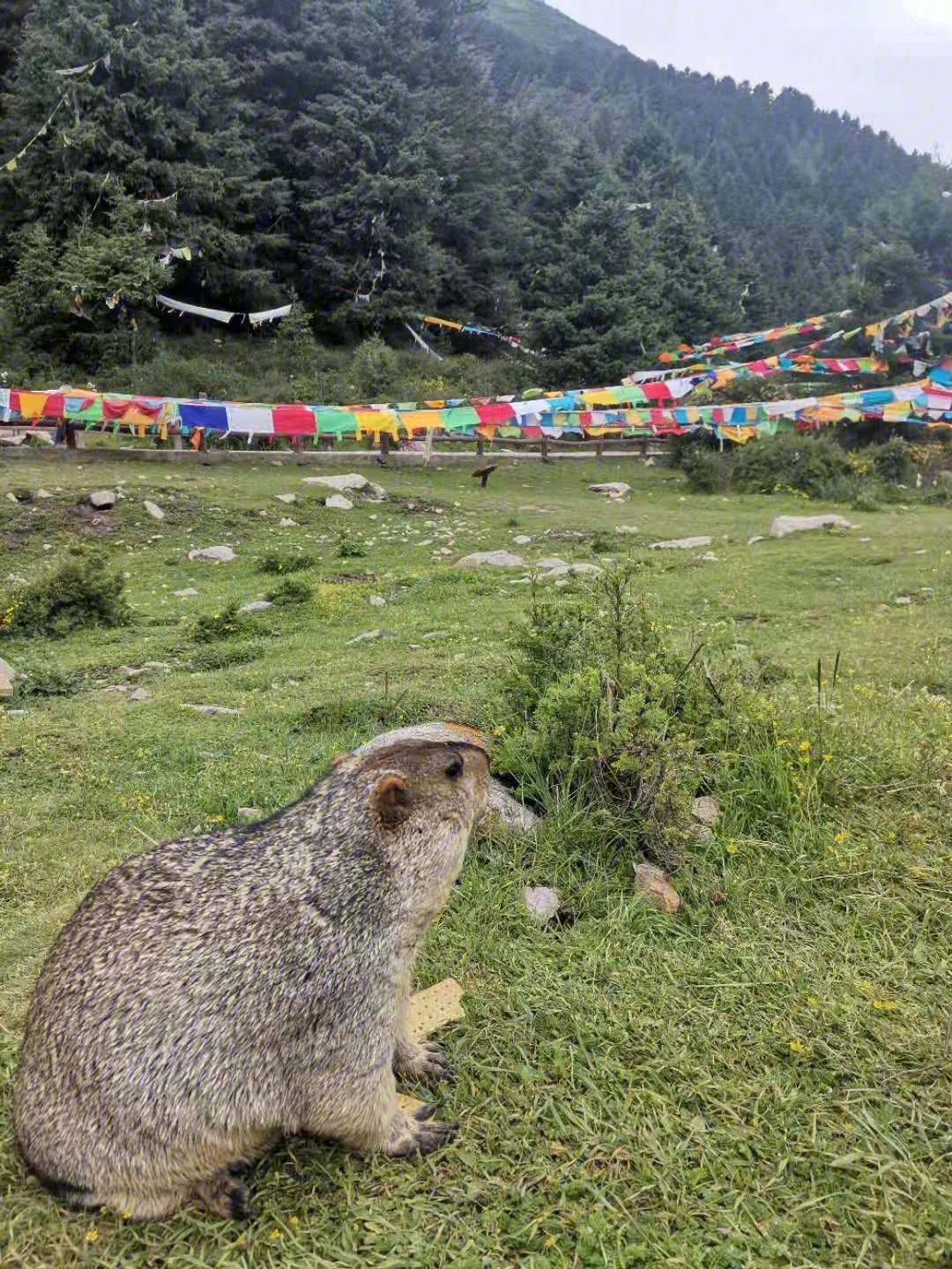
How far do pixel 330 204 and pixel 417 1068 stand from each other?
37085mm

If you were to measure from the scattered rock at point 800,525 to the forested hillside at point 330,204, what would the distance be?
1651cm

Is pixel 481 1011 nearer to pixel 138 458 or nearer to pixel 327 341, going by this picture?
pixel 138 458

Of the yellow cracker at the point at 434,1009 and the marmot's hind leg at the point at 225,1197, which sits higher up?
the yellow cracker at the point at 434,1009

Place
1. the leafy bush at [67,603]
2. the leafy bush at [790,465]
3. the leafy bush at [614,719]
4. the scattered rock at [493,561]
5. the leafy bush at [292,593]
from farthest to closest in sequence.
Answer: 1. the leafy bush at [790,465]
2. the scattered rock at [493,561]
3. the leafy bush at [292,593]
4. the leafy bush at [67,603]
5. the leafy bush at [614,719]

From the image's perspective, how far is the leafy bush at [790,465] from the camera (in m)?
21.3

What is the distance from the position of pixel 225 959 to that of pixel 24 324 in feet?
111

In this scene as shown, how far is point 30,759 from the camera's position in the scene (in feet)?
20.2

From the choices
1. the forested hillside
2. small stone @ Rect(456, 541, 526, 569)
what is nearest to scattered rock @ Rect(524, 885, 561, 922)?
small stone @ Rect(456, 541, 526, 569)

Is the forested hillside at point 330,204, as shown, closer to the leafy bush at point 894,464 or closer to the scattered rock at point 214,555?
the leafy bush at point 894,464

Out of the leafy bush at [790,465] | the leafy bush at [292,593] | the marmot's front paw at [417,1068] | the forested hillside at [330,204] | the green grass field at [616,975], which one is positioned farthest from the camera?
the forested hillside at [330,204]

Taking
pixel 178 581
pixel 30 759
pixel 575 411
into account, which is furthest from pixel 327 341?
pixel 30 759

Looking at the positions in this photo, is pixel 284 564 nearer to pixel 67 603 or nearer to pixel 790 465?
pixel 67 603

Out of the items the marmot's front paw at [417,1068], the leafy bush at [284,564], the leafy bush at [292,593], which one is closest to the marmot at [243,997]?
the marmot's front paw at [417,1068]

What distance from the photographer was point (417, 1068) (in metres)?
3.14
